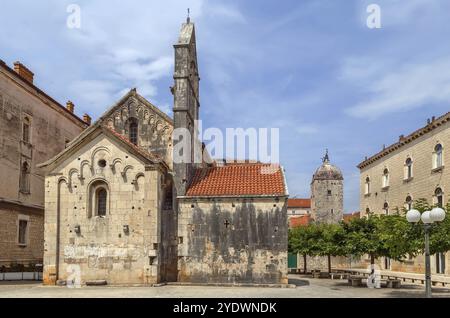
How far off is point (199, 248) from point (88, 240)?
19.1ft

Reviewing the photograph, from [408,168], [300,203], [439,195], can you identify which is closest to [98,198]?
[439,195]

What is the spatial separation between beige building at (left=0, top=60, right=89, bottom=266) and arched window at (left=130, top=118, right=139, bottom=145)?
26.1ft

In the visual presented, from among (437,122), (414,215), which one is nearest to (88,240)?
(414,215)

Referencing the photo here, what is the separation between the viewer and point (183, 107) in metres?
26.0

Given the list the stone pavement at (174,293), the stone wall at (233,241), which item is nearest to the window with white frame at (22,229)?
the stone pavement at (174,293)

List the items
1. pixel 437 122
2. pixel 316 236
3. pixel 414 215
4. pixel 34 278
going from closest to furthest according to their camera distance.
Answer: pixel 414 215
pixel 34 278
pixel 437 122
pixel 316 236

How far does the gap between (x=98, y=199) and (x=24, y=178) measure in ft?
30.4

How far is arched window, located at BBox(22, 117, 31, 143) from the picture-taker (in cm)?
3083

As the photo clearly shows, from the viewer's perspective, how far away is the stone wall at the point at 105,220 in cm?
2373

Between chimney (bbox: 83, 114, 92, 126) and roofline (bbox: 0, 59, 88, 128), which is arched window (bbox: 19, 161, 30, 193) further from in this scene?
chimney (bbox: 83, 114, 92, 126)

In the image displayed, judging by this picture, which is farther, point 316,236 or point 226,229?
point 316,236

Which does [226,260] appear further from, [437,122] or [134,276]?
[437,122]

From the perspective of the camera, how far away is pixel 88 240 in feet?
79.3

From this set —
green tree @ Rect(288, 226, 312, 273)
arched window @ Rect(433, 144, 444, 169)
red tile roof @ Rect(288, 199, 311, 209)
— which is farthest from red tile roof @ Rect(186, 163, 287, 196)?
red tile roof @ Rect(288, 199, 311, 209)
